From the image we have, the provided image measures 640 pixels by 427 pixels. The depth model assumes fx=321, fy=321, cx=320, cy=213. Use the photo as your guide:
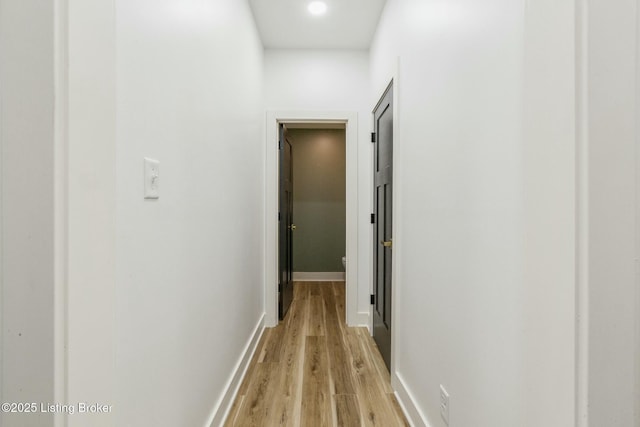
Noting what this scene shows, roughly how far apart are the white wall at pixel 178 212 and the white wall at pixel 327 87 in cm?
99

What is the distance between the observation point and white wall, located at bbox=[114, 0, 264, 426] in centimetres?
86

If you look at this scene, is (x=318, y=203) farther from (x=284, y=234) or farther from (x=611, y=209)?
(x=611, y=209)

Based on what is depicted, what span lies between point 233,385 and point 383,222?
1528mm

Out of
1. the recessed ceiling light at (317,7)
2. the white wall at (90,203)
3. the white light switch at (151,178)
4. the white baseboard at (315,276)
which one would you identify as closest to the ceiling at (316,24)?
the recessed ceiling light at (317,7)

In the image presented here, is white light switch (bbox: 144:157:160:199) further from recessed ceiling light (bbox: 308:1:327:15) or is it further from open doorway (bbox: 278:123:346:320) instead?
open doorway (bbox: 278:123:346:320)

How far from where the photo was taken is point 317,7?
252cm

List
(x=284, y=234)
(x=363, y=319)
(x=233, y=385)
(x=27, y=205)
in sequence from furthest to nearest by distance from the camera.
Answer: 1. (x=284, y=234)
2. (x=363, y=319)
3. (x=233, y=385)
4. (x=27, y=205)

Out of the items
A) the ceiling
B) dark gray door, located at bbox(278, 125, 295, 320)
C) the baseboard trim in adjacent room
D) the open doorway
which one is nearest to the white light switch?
the ceiling

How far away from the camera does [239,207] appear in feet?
7.13

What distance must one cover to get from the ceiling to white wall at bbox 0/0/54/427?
2.33m

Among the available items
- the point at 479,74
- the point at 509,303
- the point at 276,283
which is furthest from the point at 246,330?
the point at 479,74

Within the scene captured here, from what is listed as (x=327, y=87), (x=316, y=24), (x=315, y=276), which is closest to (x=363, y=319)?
(x=315, y=276)

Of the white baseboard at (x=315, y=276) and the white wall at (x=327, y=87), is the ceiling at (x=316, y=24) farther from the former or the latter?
the white baseboard at (x=315, y=276)

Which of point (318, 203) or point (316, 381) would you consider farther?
point (318, 203)
